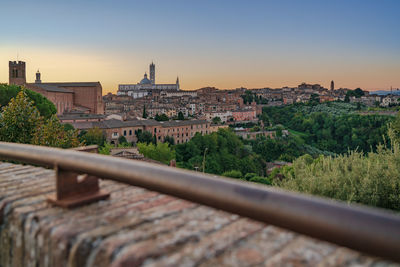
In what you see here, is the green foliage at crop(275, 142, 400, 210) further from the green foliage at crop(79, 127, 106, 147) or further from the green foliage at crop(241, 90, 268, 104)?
the green foliage at crop(241, 90, 268, 104)

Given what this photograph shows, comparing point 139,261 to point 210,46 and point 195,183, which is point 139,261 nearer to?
point 195,183

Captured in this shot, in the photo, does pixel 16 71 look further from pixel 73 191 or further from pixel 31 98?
pixel 73 191

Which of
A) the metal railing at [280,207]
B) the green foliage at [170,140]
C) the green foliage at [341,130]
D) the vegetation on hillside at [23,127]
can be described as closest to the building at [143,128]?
the green foliage at [170,140]

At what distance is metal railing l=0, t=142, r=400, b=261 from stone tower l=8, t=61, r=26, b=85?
212ft

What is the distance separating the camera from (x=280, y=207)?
2.63ft

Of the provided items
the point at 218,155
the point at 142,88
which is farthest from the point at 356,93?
the point at 218,155

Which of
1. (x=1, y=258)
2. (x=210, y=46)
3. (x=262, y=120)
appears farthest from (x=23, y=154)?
(x=262, y=120)

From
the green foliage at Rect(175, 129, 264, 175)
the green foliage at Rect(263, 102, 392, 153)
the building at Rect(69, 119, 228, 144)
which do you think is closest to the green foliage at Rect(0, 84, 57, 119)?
the green foliage at Rect(175, 129, 264, 175)

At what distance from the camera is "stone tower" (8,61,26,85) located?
5850 cm

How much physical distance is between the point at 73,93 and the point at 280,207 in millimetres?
71001

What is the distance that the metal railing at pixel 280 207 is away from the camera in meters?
0.67

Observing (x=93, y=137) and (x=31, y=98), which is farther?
(x=93, y=137)

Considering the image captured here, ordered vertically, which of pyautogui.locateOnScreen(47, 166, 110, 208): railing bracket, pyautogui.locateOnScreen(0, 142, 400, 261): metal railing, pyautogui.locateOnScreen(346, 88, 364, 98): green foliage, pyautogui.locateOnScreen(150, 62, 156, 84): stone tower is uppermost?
pyautogui.locateOnScreen(150, 62, 156, 84): stone tower

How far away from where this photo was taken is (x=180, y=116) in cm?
6575
